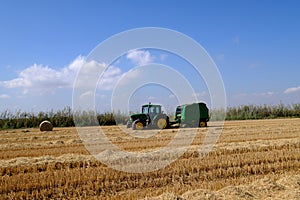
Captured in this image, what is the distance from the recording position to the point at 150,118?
19516 millimetres

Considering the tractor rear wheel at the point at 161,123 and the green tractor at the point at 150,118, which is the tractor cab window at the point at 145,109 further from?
the tractor rear wheel at the point at 161,123

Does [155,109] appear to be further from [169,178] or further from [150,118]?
[169,178]

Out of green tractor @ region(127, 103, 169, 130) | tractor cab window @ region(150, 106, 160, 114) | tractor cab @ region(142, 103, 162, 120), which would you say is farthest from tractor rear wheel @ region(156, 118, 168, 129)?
tractor cab window @ region(150, 106, 160, 114)

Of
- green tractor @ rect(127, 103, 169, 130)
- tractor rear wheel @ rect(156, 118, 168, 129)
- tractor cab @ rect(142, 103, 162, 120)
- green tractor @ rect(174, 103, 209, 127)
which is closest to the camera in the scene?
green tractor @ rect(127, 103, 169, 130)

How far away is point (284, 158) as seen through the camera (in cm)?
873

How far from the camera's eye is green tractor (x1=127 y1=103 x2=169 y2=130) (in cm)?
1898

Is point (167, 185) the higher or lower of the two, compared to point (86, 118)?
lower

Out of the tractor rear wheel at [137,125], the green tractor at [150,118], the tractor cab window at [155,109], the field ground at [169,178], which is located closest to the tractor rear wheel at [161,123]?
the green tractor at [150,118]

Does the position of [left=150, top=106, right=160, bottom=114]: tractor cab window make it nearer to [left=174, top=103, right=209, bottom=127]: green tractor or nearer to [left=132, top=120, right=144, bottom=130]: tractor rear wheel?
[left=132, top=120, right=144, bottom=130]: tractor rear wheel

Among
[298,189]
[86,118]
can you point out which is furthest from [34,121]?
[298,189]

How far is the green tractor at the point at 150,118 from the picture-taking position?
62.3 feet

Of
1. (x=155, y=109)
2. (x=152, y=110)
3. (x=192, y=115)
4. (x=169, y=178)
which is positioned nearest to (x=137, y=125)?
(x=152, y=110)

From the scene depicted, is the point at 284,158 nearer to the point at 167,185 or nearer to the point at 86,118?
the point at 167,185

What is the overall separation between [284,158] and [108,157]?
4722 millimetres
